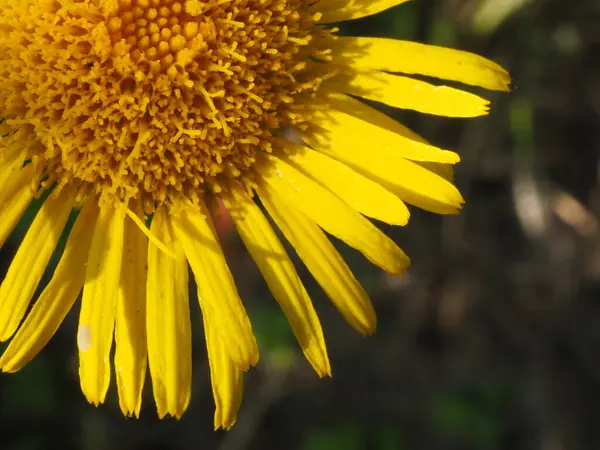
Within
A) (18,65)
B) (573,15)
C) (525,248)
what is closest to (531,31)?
(573,15)

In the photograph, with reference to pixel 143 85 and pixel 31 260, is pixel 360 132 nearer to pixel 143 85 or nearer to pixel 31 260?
pixel 143 85

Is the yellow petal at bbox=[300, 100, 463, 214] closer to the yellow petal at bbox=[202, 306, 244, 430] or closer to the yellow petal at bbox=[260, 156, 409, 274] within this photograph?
the yellow petal at bbox=[260, 156, 409, 274]

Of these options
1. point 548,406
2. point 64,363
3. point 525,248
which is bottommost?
point 548,406

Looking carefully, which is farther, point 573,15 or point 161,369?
point 573,15

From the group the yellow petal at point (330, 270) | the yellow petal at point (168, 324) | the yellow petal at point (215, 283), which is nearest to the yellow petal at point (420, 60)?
the yellow petal at point (330, 270)

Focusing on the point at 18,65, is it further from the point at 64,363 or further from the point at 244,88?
the point at 64,363

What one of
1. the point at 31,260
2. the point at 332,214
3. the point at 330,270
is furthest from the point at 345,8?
the point at 31,260
